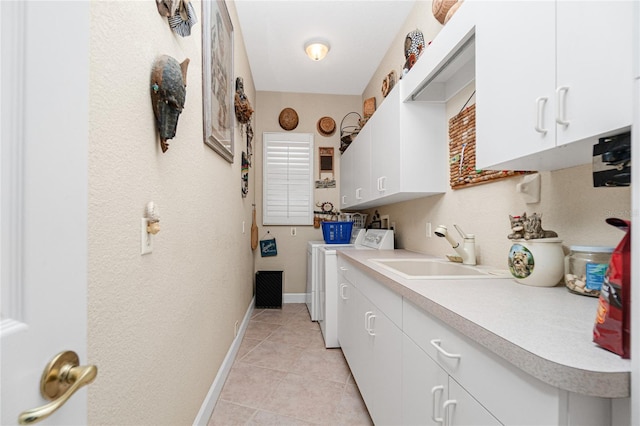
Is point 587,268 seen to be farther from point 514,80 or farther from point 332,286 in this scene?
point 332,286

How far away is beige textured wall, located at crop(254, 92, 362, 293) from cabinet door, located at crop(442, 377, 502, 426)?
3.41m

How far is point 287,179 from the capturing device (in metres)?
4.21

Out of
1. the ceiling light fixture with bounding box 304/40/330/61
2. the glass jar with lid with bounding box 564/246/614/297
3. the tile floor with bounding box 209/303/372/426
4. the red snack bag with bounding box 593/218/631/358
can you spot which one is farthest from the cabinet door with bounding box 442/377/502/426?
the ceiling light fixture with bounding box 304/40/330/61

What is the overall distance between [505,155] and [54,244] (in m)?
1.24

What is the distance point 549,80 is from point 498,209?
816 millimetres

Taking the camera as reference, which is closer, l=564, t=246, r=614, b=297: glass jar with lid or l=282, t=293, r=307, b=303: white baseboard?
l=564, t=246, r=614, b=297: glass jar with lid

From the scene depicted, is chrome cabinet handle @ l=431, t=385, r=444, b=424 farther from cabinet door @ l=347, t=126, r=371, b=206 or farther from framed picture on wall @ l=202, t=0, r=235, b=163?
cabinet door @ l=347, t=126, r=371, b=206

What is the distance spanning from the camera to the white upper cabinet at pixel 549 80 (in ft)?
2.28

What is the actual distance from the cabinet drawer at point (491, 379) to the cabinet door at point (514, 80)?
63 cm

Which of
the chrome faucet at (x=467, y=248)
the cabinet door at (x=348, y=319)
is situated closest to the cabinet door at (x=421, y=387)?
the chrome faucet at (x=467, y=248)

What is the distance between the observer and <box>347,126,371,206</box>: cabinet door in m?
2.80

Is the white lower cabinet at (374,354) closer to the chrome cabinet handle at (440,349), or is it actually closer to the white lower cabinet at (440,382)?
the white lower cabinet at (440,382)

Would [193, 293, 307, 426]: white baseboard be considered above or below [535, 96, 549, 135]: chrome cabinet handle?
below

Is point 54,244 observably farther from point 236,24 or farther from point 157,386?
point 236,24
